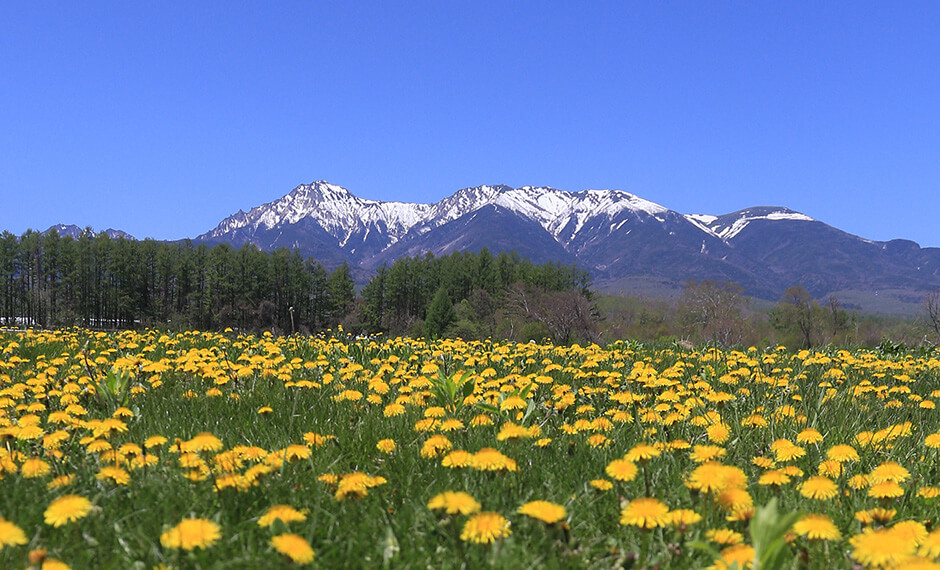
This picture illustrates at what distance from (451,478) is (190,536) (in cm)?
119

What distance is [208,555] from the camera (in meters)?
1.72

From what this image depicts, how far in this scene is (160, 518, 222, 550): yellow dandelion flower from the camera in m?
1.49

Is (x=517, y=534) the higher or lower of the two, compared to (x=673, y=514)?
lower

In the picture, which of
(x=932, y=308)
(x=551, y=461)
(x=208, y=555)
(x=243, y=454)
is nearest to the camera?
(x=208, y=555)

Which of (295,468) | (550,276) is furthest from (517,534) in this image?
(550,276)

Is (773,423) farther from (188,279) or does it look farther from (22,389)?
(188,279)

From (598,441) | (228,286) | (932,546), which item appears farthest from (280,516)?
(228,286)

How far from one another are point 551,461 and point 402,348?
476 cm

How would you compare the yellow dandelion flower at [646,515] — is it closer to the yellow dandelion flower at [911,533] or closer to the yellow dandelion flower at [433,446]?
the yellow dandelion flower at [911,533]

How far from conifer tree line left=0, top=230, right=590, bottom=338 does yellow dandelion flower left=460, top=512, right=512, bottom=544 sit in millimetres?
69612

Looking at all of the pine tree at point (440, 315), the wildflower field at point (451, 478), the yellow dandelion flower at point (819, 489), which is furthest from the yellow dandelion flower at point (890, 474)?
the pine tree at point (440, 315)

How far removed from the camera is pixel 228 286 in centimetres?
10038

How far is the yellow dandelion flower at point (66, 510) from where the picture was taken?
1646 millimetres

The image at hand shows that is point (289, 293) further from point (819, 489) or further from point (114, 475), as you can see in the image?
point (819, 489)
